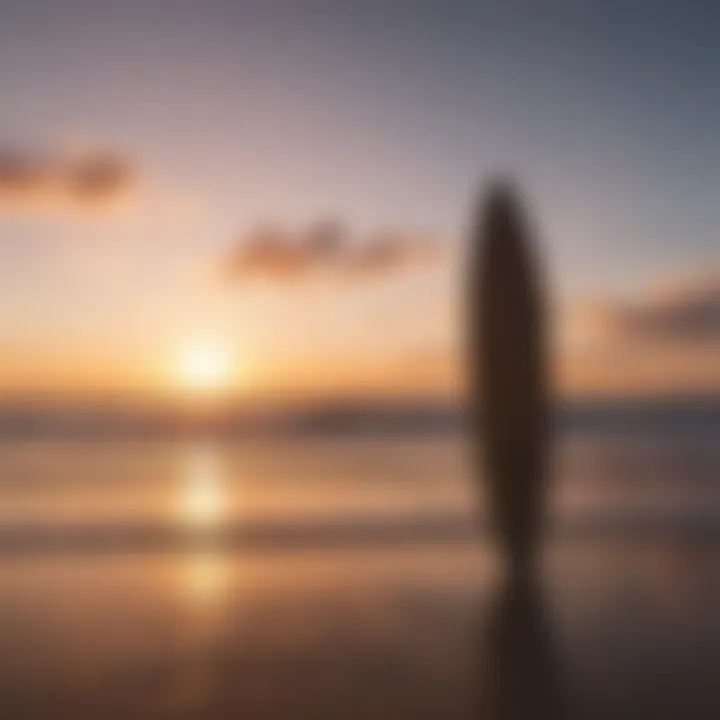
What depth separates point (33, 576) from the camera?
4238 mm

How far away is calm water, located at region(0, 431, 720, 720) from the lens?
105 inches

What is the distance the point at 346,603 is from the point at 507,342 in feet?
4.16

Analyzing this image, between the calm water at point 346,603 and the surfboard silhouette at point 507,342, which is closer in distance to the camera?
the calm water at point 346,603

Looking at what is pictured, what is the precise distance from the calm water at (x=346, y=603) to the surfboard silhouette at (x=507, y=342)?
57cm

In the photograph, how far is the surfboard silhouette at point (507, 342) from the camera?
320cm

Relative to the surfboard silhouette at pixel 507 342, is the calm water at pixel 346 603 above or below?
below

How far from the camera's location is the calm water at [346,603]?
268cm

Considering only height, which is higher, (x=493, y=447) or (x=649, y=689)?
(x=493, y=447)

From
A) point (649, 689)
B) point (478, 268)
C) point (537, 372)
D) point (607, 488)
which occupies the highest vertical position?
point (478, 268)

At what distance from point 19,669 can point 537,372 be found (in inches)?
75.7

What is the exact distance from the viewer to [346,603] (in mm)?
3717

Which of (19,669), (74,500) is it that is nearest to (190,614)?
(19,669)

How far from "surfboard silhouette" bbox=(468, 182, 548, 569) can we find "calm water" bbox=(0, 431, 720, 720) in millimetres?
570

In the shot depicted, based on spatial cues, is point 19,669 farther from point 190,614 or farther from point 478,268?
point 478,268
